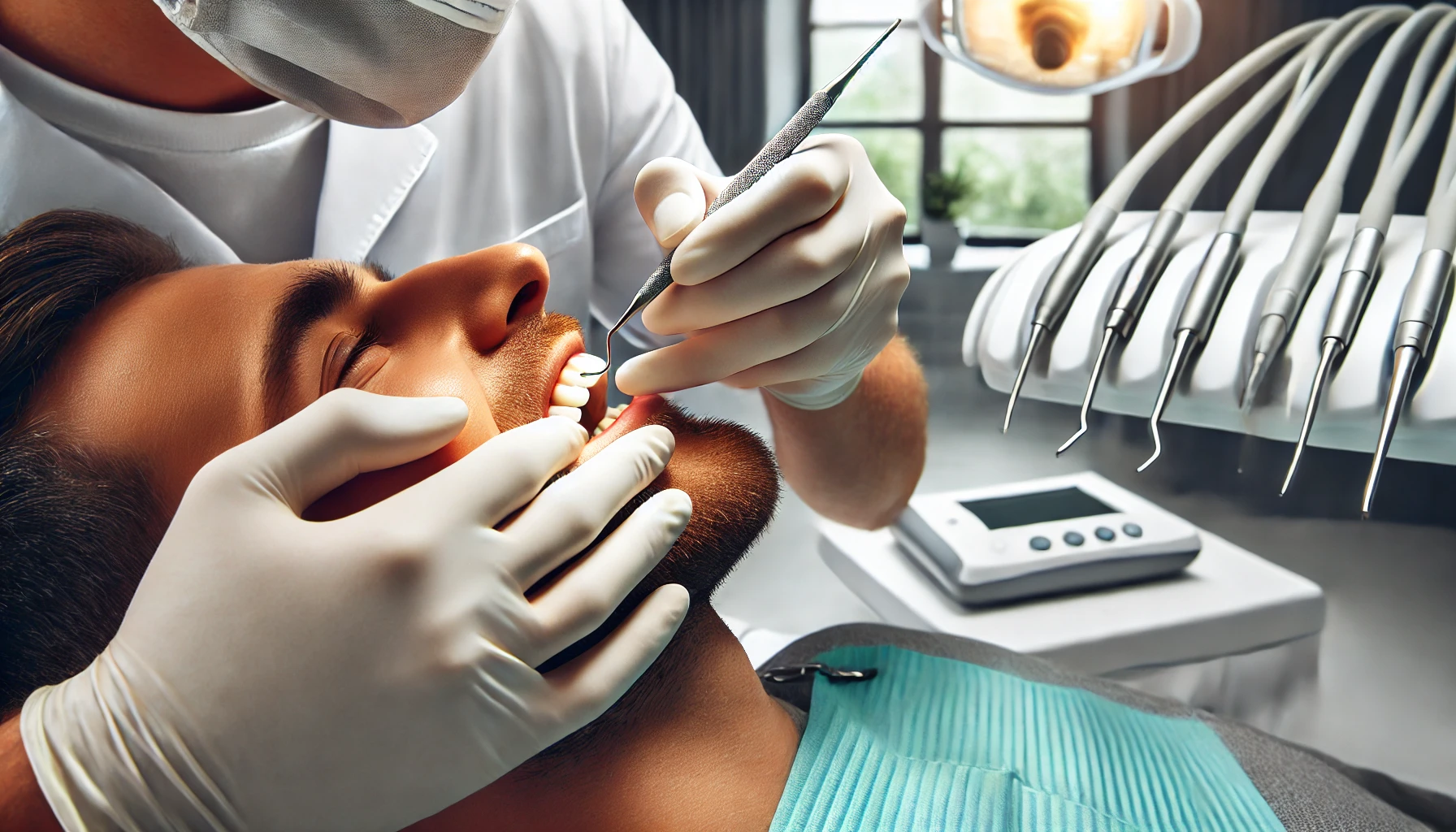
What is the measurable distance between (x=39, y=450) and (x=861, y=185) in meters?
0.54

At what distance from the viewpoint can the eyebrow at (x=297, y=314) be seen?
54 cm

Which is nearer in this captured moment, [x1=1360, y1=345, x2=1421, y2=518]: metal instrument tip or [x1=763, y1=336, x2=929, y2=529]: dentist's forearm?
[x1=1360, y1=345, x2=1421, y2=518]: metal instrument tip

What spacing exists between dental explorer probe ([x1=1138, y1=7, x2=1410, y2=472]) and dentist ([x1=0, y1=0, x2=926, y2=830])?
0.21 metres

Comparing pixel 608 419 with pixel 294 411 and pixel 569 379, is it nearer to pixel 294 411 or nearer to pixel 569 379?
pixel 569 379

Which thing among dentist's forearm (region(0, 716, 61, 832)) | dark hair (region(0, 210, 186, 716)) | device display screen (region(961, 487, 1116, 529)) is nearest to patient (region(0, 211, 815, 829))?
dark hair (region(0, 210, 186, 716))

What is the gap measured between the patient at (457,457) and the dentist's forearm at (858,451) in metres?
0.23

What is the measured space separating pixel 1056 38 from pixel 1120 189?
0.43ft

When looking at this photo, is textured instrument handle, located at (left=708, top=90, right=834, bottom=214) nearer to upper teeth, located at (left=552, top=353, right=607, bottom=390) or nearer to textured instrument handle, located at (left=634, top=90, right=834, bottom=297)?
textured instrument handle, located at (left=634, top=90, right=834, bottom=297)

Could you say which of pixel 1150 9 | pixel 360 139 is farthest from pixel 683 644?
pixel 1150 9

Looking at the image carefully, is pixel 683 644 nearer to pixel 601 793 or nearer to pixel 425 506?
pixel 601 793

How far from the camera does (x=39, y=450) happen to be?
0.50 m

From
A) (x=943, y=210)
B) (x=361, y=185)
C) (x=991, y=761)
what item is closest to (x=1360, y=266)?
(x=943, y=210)

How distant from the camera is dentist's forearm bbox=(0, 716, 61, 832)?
0.40m

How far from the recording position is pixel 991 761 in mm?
687
